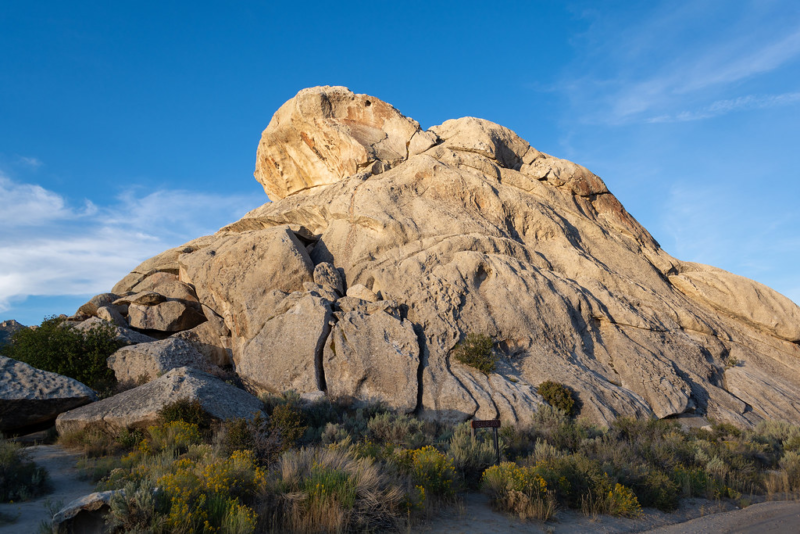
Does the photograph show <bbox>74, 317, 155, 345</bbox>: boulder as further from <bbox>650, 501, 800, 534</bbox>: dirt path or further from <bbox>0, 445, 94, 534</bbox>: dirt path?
<bbox>650, 501, 800, 534</bbox>: dirt path

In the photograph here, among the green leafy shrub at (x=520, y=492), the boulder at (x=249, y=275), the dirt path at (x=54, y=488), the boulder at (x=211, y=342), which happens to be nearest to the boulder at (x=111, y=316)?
the boulder at (x=211, y=342)

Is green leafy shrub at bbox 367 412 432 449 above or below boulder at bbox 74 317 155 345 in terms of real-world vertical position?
below

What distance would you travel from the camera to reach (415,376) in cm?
1558

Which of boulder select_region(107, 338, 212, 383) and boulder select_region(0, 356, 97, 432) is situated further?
boulder select_region(107, 338, 212, 383)

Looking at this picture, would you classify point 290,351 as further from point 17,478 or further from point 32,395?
point 17,478

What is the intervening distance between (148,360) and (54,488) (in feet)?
25.2

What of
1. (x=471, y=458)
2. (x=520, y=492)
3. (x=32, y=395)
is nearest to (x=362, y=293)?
(x=471, y=458)

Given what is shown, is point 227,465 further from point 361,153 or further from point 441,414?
point 361,153

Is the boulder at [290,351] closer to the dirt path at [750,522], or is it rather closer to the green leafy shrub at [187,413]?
the green leafy shrub at [187,413]

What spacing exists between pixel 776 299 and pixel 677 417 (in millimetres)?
11433

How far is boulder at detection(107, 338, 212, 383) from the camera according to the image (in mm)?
15469

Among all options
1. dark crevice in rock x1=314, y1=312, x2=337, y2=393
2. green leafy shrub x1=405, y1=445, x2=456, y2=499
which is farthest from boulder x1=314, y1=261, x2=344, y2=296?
green leafy shrub x1=405, y1=445, x2=456, y2=499

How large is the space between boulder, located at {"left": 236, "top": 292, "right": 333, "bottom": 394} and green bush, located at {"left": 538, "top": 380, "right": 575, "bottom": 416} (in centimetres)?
705

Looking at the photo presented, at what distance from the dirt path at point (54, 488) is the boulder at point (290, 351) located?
19.3 feet
